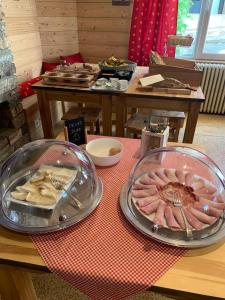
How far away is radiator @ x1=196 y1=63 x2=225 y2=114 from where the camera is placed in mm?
3430

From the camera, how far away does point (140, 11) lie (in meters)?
3.23

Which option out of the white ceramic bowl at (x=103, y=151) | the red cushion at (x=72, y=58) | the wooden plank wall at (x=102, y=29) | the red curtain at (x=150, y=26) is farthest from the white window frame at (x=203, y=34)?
the white ceramic bowl at (x=103, y=151)

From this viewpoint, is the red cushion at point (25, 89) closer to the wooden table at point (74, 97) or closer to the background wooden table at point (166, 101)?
the wooden table at point (74, 97)

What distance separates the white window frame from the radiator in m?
0.23

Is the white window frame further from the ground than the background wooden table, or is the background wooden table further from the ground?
the white window frame

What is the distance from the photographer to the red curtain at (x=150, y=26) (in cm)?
318

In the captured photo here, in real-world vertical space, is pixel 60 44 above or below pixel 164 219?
above

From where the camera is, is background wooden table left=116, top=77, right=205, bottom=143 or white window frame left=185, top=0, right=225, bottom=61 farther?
white window frame left=185, top=0, right=225, bottom=61

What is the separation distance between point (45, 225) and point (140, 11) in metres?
3.30

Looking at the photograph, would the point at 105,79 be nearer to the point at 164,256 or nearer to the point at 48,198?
the point at 48,198

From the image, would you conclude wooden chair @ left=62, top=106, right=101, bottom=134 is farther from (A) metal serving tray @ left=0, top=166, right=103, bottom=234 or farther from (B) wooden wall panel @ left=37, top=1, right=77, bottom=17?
(A) metal serving tray @ left=0, top=166, right=103, bottom=234

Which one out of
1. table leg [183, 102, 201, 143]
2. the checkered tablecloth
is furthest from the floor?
table leg [183, 102, 201, 143]

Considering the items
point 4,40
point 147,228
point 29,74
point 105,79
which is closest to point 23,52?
point 29,74

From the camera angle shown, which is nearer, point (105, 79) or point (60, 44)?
point (105, 79)
